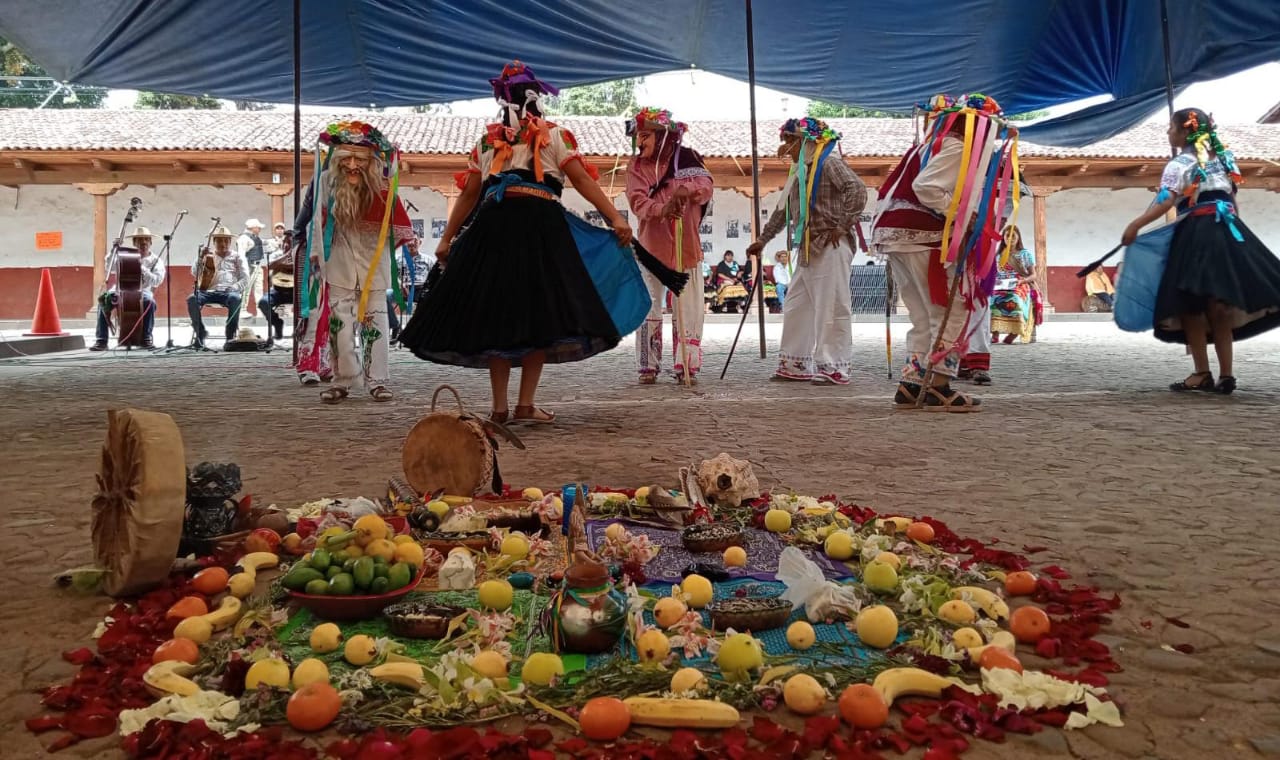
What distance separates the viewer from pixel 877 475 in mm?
3793

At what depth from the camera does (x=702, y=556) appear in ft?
8.90

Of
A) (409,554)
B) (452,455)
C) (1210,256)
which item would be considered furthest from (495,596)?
(1210,256)

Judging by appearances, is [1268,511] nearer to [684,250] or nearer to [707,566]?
[707,566]

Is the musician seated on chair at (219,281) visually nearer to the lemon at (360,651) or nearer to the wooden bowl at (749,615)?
the lemon at (360,651)

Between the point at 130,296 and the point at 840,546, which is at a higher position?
the point at 130,296

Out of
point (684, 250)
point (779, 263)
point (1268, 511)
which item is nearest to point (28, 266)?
point (779, 263)

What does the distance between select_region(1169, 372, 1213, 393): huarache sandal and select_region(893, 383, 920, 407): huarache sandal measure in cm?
212

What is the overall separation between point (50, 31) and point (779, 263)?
17410 millimetres

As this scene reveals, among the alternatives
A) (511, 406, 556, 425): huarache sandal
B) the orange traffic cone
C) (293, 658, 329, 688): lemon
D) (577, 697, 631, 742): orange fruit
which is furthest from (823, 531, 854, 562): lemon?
the orange traffic cone

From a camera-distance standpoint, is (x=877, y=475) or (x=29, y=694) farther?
(x=877, y=475)

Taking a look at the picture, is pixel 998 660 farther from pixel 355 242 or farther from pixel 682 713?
pixel 355 242

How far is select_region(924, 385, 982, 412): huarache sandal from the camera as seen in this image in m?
5.79

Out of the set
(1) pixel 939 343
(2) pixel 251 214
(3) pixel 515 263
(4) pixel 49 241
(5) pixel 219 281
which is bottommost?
(1) pixel 939 343

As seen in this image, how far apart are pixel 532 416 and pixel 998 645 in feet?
12.3
